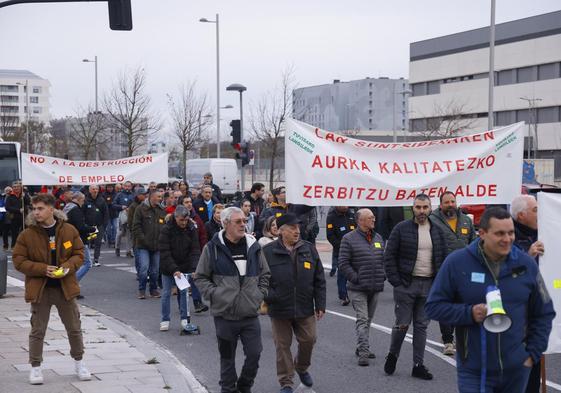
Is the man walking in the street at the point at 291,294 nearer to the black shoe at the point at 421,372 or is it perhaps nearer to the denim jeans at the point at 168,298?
the black shoe at the point at 421,372

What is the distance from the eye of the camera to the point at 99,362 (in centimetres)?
919

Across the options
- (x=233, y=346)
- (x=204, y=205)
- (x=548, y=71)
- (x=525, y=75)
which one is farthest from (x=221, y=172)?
(x=233, y=346)

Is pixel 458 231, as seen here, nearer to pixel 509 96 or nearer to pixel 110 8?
pixel 110 8

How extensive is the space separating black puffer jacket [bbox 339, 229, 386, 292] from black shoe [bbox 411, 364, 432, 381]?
3.60 ft

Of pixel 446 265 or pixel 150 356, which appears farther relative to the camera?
pixel 150 356

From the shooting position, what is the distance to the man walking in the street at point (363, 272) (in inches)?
366

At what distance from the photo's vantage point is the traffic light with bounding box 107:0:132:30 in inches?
484

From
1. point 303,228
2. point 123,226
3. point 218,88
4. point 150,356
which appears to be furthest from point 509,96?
point 150,356

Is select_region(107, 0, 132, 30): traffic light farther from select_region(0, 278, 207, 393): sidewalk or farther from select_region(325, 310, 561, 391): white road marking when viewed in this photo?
select_region(325, 310, 561, 391): white road marking

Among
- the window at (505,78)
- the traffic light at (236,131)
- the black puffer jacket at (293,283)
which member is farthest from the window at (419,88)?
the black puffer jacket at (293,283)

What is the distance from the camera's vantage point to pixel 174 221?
36.9ft

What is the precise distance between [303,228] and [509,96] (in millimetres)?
55663

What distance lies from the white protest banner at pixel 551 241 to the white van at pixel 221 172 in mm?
34791

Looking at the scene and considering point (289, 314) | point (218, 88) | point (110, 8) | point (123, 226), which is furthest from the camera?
point (218, 88)
